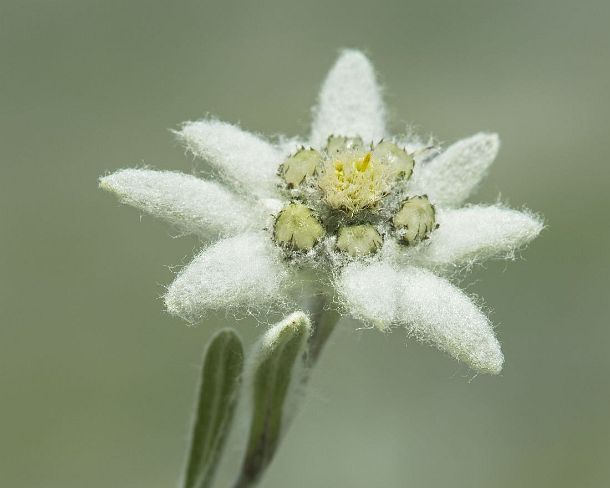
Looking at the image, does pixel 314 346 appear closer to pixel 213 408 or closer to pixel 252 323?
pixel 213 408

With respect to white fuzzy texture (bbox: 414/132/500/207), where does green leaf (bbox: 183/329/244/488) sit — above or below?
below

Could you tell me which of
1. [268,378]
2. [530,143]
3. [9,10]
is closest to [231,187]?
[268,378]

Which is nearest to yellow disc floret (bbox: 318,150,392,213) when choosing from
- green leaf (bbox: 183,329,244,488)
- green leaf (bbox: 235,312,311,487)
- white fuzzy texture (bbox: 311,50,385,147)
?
white fuzzy texture (bbox: 311,50,385,147)

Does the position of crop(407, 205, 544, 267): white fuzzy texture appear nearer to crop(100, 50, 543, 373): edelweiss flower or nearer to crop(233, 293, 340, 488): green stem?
crop(100, 50, 543, 373): edelweiss flower

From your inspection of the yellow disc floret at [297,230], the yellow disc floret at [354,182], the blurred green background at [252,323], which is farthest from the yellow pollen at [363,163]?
the blurred green background at [252,323]

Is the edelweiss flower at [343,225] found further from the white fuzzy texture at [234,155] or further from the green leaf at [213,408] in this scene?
the green leaf at [213,408]
